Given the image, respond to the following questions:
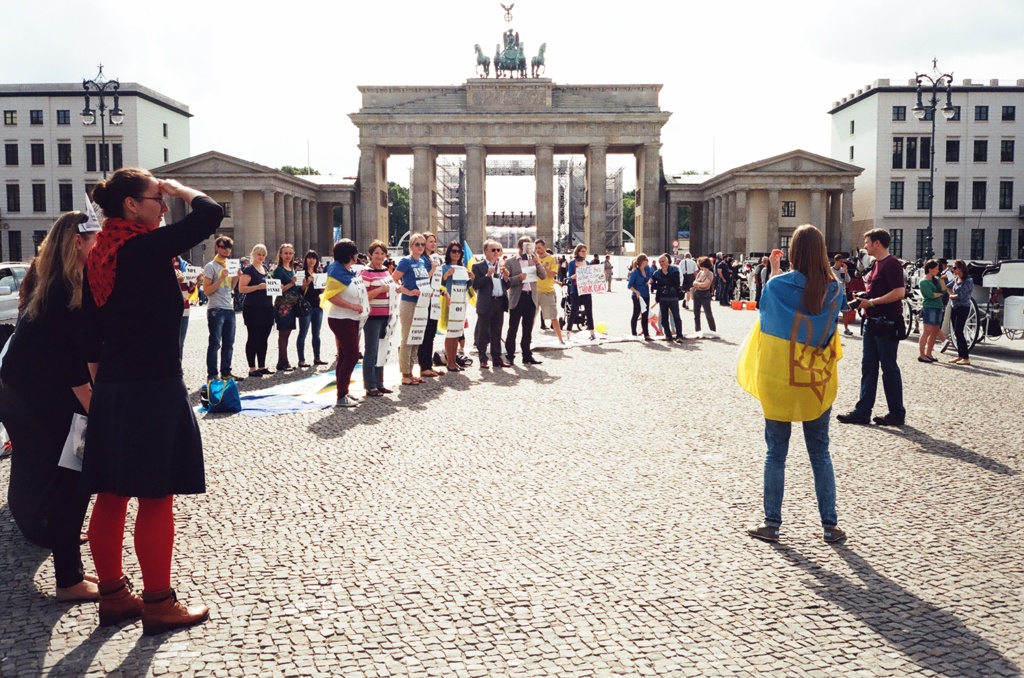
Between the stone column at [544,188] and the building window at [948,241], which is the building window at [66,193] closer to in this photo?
the stone column at [544,188]

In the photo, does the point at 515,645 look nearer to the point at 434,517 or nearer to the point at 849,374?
the point at 434,517

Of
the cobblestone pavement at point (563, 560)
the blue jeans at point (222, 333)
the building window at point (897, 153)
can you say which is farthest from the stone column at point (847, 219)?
the cobblestone pavement at point (563, 560)

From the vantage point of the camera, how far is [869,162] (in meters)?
82.9

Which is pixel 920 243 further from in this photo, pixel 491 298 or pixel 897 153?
pixel 491 298

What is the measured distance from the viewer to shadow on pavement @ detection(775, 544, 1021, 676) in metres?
4.16

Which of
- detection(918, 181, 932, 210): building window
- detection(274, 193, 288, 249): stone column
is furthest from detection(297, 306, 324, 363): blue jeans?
detection(918, 181, 932, 210): building window

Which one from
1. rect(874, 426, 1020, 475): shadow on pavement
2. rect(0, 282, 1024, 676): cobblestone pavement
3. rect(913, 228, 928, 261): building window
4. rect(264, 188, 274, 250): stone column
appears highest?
rect(264, 188, 274, 250): stone column

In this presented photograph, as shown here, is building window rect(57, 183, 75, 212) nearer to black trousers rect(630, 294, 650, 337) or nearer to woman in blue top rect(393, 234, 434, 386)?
black trousers rect(630, 294, 650, 337)

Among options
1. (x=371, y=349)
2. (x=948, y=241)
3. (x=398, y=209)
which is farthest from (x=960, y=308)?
(x=398, y=209)

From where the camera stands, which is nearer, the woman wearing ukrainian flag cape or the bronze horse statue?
the woman wearing ukrainian flag cape

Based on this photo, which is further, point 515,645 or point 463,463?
point 463,463

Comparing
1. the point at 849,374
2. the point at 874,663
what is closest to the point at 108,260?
the point at 874,663

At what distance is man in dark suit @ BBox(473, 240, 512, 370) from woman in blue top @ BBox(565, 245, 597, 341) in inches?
204

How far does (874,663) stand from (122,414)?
3519 millimetres
